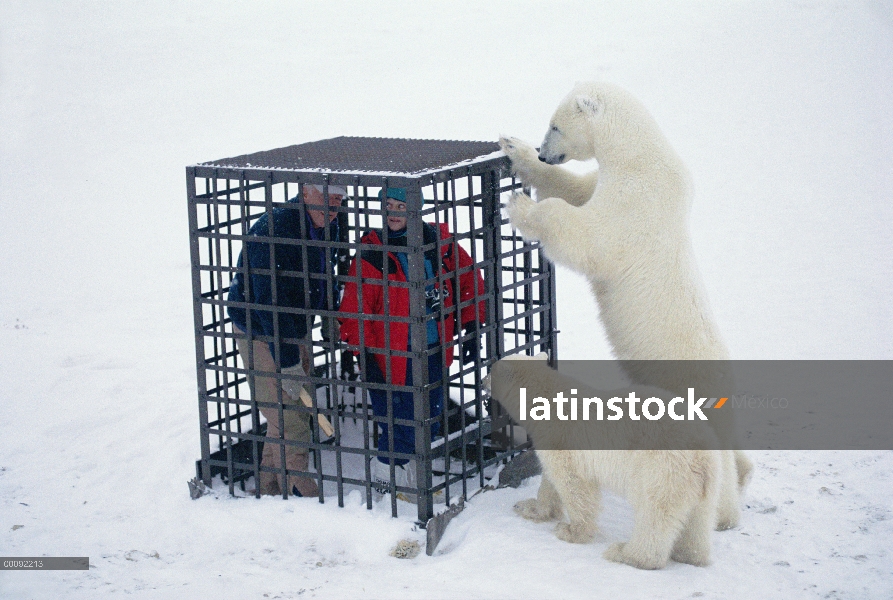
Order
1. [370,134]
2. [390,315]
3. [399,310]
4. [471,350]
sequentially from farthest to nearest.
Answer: [370,134] → [471,350] → [399,310] → [390,315]

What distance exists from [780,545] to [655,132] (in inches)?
71.2

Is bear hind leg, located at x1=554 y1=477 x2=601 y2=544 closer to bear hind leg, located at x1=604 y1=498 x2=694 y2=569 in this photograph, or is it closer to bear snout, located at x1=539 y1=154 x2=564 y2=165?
bear hind leg, located at x1=604 y1=498 x2=694 y2=569

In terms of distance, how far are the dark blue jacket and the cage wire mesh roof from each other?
244 mm

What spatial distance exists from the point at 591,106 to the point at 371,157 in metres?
1.03

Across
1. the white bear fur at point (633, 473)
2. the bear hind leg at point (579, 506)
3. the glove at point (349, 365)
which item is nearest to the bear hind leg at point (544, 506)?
the white bear fur at point (633, 473)

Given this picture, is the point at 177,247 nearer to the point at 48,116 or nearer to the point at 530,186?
the point at 48,116

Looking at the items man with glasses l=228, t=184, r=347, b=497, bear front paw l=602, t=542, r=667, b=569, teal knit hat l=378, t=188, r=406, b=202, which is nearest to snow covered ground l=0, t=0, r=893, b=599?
bear front paw l=602, t=542, r=667, b=569

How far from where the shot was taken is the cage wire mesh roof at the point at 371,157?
14.5 feet

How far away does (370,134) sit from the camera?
12055 mm

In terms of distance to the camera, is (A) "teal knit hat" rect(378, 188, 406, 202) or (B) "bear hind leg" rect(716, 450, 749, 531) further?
(A) "teal knit hat" rect(378, 188, 406, 202)

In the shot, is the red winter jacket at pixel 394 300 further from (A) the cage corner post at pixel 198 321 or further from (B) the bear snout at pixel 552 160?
(A) the cage corner post at pixel 198 321

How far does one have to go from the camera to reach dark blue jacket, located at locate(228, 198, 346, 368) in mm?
4555

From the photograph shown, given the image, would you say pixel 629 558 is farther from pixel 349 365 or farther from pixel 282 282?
pixel 349 365
